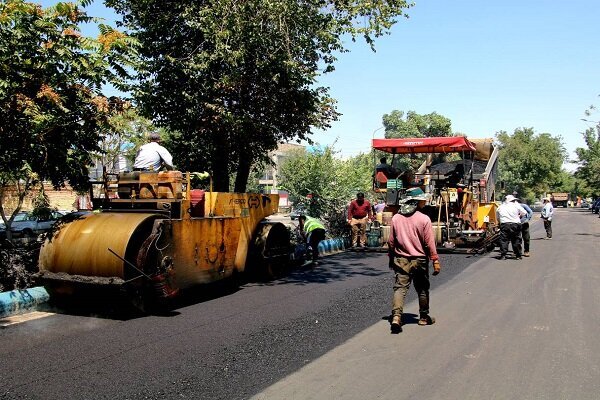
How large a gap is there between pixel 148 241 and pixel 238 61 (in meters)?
4.75

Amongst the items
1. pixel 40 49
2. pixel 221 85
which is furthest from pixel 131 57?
pixel 221 85

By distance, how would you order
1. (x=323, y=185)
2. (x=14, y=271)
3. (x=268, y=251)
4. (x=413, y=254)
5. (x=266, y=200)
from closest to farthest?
(x=413, y=254) → (x=14, y=271) → (x=268, y=251) → (x=266, y=200) → (x=323, y=185)

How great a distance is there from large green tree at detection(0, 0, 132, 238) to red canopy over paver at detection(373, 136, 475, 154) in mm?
8053

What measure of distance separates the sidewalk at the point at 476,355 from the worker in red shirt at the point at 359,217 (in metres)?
6.78

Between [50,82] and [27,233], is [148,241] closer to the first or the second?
[50,82]

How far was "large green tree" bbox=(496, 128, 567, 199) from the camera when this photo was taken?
69.1 metres

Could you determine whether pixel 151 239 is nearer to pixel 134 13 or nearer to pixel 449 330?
pixel 449 330

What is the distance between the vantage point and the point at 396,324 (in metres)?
6.47

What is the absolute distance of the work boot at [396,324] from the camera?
647cm

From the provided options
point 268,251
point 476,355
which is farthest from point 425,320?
point 268,251

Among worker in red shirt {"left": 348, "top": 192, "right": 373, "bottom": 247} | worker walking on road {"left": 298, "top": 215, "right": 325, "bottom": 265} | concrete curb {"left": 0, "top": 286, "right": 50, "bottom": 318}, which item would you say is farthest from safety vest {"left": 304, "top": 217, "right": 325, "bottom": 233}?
concrete curb {"left": 0, "top": 286, "right": 50, "bottom": 318}

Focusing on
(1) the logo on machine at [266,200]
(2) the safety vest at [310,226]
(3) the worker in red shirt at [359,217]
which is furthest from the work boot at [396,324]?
(3) the worker in red shirt at [359,217]

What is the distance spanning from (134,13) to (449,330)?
9.83 m

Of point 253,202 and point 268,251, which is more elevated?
point 253,202
